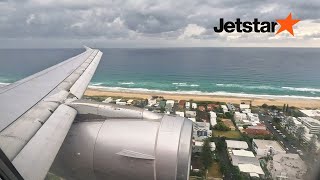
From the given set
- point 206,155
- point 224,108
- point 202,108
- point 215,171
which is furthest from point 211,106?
point 215,171

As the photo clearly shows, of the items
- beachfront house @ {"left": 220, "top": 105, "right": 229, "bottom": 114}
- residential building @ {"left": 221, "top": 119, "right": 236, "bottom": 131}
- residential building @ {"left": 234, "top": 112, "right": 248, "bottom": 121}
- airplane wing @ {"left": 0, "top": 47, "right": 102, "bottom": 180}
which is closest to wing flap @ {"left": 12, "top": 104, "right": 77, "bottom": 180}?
airplane wing @ {"left": 0, "top": 47, "right": 102, "bottom": 180}

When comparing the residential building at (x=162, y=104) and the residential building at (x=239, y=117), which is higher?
the residential building at (x=162, y=104)

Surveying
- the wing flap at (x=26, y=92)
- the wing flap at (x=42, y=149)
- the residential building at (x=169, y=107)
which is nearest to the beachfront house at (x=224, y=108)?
the residential building at (x=169, y=107)

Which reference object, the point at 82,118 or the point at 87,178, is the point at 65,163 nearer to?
the point at 87,178

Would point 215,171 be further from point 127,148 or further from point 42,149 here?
point 42,149

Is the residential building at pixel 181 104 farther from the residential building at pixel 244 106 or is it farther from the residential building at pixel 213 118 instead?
the residential building at pixel 244 106

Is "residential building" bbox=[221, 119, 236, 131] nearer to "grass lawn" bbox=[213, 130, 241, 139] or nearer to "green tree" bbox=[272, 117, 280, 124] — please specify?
"grass lawn" bbox=[213, 130, 241, 139]

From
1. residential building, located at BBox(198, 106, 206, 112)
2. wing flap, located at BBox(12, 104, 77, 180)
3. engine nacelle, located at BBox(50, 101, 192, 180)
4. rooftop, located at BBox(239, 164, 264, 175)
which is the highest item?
wing flap, located at BBox(12, 104, 77, 180)
